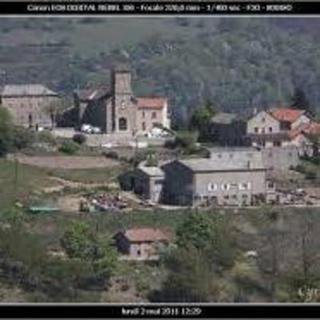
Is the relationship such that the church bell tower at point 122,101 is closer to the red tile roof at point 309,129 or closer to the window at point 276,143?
the window at point 276,143

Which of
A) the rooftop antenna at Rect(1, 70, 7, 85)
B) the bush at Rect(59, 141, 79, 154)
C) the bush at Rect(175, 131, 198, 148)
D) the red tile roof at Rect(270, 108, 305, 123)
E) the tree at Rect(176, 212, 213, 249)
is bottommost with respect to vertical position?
the tree at Rect(176, 212, 213, 249)

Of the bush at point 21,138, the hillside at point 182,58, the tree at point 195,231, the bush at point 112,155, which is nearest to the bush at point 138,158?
the bush at point 112,155

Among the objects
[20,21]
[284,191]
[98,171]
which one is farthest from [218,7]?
[98,171]

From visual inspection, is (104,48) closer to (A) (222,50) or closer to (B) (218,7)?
(A) (222,50)

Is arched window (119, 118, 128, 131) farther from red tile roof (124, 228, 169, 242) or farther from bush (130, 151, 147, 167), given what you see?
red tile roof (124, 228, 169, 242)

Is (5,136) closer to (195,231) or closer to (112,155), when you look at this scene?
(112,155)

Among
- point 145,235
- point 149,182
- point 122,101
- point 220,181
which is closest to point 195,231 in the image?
point 145,235

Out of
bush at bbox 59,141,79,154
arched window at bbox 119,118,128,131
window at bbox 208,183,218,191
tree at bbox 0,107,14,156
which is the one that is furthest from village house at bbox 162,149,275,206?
bush at bbox 59,141,79,154
